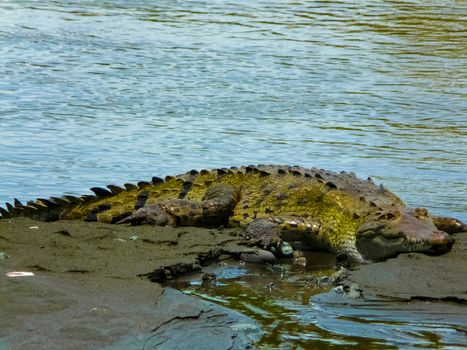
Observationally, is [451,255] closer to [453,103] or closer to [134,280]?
[134,280]

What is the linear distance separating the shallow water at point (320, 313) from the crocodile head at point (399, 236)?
59 cm

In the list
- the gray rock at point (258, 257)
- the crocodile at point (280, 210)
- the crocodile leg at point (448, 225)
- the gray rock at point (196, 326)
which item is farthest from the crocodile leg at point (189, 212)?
the gray rock at point (196, 326)

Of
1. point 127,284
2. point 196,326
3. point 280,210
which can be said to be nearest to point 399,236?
point 280,210

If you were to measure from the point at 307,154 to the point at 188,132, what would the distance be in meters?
1.74

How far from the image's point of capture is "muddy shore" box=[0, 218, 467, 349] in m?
5.38

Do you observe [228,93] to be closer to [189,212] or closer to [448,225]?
[189,212]

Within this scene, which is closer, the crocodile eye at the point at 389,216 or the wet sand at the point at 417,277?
the wet sand at the point at 417,277

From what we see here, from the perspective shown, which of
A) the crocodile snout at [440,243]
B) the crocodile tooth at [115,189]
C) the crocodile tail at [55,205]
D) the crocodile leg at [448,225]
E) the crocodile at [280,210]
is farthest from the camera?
the crocodile tooth at [115,189]

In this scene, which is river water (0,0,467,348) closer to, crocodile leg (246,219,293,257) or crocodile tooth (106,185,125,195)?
crocodile tooth (106,185,125,195)

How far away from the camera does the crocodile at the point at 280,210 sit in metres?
7.78

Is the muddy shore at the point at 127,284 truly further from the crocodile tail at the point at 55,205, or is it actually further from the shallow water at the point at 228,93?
the shallow water at the point at 228,93

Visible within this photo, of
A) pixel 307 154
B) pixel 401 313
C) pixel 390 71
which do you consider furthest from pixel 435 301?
pixel 390 71

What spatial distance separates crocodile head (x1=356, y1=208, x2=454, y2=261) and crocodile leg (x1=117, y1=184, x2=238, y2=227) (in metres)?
1.36

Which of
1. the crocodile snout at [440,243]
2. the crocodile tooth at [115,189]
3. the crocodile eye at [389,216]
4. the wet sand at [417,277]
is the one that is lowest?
the crocodile tooth at [115,189]
